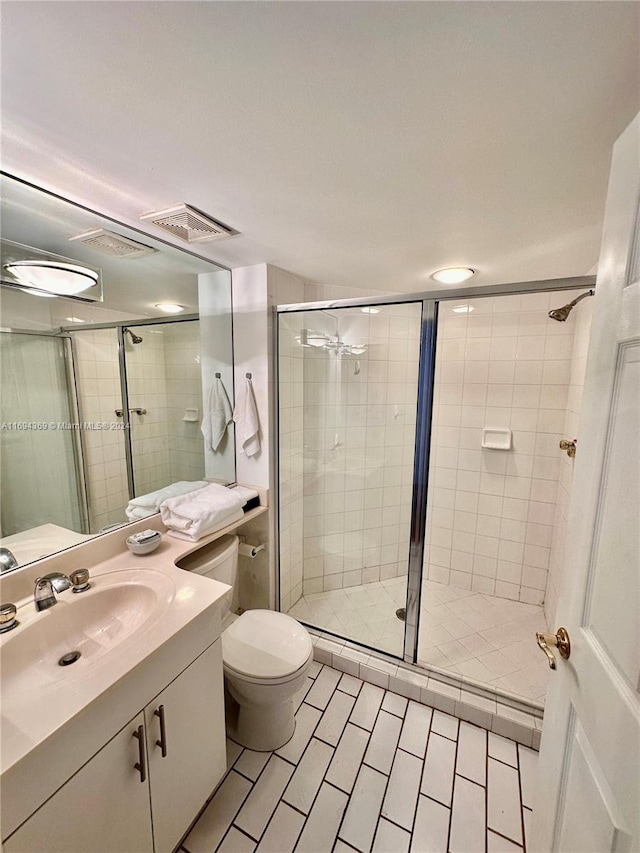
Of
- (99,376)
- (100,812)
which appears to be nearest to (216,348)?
(99,376)

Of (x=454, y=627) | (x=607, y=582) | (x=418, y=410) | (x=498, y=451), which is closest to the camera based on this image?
(x=607, y=582)

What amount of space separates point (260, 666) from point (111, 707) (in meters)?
0.65

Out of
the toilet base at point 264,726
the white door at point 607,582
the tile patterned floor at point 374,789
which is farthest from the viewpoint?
the toilet base at point 264,726

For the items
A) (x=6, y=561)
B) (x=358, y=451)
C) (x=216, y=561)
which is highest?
(x=358, y=451)

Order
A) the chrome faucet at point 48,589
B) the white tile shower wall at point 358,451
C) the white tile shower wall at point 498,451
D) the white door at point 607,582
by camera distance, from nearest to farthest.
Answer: the white door at point 607,582, the chrome faucet at point 48,589, the white tile shower wall at point 498,451, the white tile shower wall at point 358,451

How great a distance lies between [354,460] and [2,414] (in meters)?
1.85

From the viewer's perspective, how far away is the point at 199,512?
1522 mm

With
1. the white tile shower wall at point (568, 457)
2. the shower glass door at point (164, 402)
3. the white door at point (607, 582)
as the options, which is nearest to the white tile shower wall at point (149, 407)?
the shower glass door at point (164, 402)

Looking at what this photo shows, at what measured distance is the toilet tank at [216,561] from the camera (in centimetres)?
155

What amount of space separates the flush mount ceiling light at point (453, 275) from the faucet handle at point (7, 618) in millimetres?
2332

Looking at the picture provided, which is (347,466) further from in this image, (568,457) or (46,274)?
(46,274)

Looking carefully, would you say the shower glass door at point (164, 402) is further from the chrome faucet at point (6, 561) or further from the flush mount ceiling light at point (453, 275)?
the flush mount ceiling light at point (453, 275)

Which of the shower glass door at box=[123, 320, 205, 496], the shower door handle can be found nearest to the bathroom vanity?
the shower glass door at box=[123, 320, 205, 496]

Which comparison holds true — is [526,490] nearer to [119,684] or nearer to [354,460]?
[354,460]
